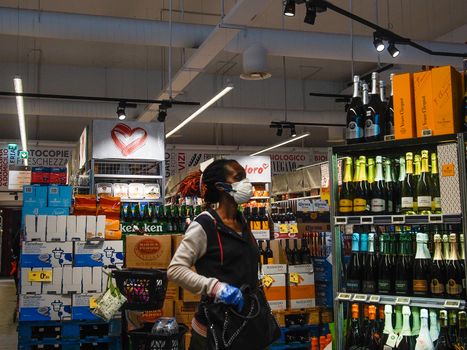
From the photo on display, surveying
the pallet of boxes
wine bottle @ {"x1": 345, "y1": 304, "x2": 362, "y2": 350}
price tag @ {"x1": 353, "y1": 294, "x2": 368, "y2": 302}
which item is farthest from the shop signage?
price tag @ {"x1": 353, "y1": 294, "x2": 368, "y2": 302}

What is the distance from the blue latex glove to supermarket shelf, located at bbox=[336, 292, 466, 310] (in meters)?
1.07

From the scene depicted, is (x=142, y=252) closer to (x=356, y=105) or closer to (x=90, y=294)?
(x=90, y=294)

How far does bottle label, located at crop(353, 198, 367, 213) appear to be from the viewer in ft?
11.3

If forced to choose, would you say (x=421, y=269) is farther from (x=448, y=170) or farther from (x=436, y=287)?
(x=448, y=170)

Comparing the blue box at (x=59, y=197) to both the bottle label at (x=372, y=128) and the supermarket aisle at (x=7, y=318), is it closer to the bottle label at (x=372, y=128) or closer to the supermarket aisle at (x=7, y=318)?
the supermarket aisle at (x=7, y=318)

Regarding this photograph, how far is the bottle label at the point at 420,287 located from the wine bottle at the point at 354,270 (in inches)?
14.4

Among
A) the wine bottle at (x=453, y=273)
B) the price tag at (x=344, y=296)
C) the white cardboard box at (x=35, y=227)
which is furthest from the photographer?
the white cardboard box at (x=35, y=227)

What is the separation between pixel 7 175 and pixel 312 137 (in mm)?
10800

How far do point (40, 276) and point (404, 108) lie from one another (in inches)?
188

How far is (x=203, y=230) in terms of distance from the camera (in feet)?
9.00

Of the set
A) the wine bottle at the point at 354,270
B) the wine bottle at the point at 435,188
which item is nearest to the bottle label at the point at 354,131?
the wine bottle at the point at 435,188

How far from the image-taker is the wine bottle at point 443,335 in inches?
120

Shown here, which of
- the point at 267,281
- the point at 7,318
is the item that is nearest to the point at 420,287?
the point at 267,281

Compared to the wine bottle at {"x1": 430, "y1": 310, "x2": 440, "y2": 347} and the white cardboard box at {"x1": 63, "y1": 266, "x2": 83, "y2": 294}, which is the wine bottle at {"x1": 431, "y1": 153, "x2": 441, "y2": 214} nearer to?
the wine bottle at {"x1": 430, "y1": 310, "x2": 440, "y2": 347}
